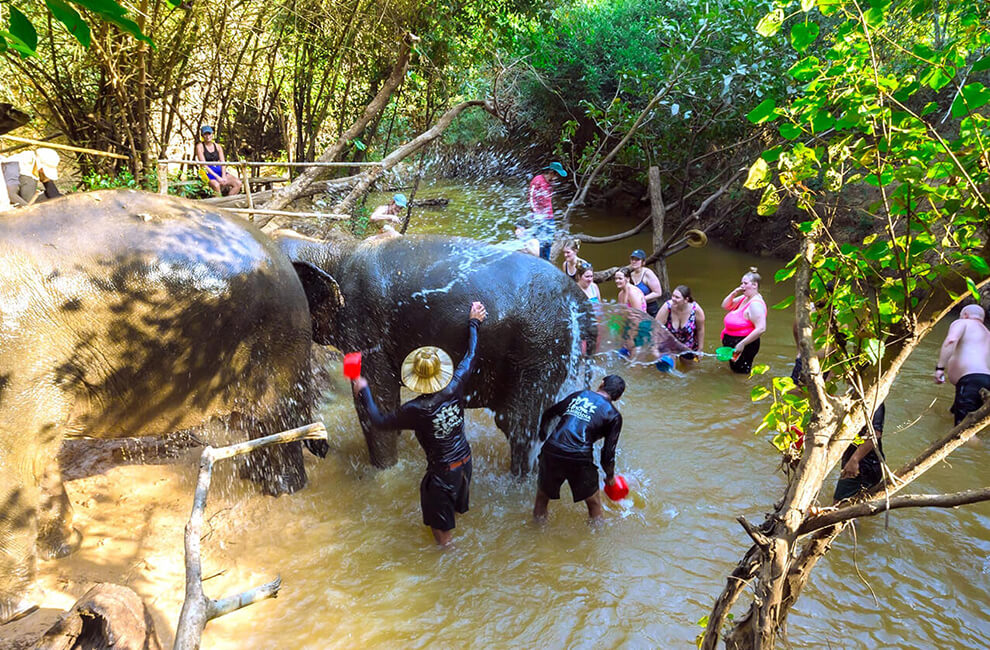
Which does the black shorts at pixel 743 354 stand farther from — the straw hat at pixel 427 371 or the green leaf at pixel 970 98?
the green leaf at pixel 970 98

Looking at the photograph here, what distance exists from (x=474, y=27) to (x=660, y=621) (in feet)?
29.0

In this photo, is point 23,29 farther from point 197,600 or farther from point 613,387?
point 613,387

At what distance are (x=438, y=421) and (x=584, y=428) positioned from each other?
3.27 ft

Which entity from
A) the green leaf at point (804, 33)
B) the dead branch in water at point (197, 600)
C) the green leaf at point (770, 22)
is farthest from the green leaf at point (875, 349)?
the dead branch in water at point (197, 600)

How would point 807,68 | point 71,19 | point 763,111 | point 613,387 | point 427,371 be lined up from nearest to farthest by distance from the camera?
point 71,19
point 807,68
point 763,111
point 427,371
point 613,387

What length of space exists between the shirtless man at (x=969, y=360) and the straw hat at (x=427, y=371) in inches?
163

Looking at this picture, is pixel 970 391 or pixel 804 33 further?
pixel 970 391

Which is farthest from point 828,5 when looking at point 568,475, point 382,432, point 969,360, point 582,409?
point 969,360

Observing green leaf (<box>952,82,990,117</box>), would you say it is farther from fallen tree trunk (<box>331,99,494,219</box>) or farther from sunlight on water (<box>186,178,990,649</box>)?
fallen tree trunk (<box>331,99,494,219</box>)

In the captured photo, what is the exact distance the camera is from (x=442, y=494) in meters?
4.04

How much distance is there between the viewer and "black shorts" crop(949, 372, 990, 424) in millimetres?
4949

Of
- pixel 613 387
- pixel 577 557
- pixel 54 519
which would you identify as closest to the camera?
pixel 54 519

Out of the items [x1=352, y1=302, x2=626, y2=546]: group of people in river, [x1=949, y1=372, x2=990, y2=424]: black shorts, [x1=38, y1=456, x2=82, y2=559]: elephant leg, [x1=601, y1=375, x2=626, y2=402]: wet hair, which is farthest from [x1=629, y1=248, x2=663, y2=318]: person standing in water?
[x1=38, y1=456, x2=82, y2=559]: elephant leg

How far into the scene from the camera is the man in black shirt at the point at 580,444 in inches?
163
